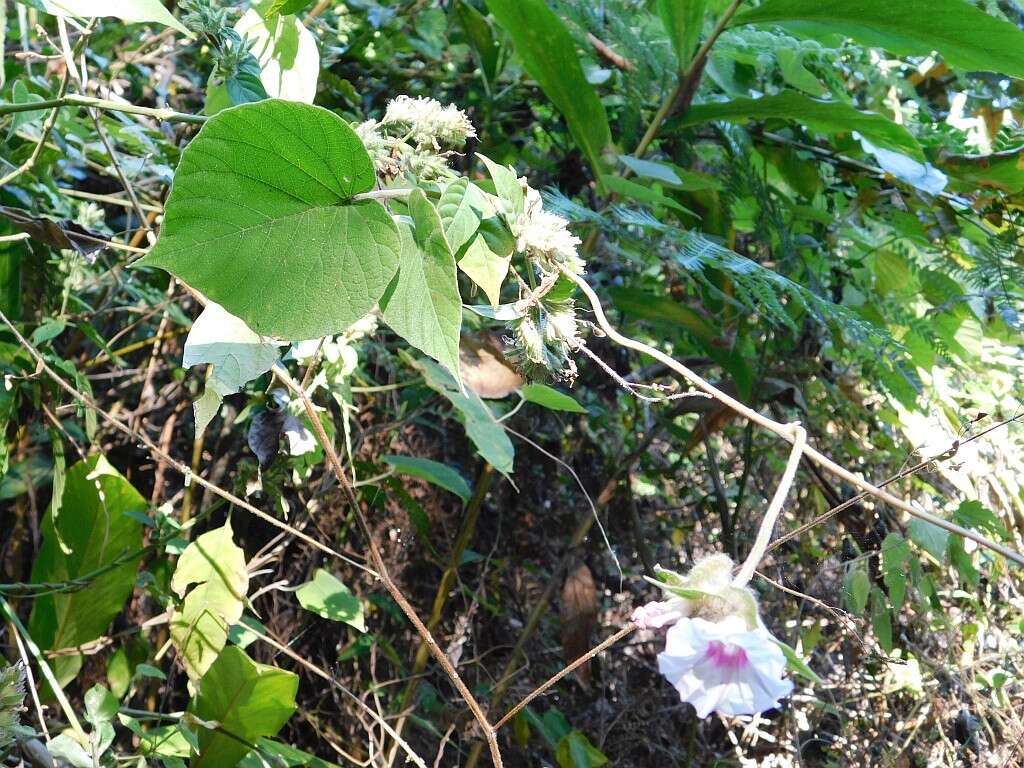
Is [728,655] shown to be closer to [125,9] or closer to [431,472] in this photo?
[125,9]

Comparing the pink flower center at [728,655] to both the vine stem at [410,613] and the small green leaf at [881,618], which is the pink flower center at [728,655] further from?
the small green leaf at [881,618]

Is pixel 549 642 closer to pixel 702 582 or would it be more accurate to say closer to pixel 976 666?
pixel 976 666

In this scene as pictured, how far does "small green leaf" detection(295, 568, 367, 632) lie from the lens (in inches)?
38.1

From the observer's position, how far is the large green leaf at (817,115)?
0.98 metres

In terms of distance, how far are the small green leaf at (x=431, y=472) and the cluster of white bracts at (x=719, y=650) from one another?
0.65m

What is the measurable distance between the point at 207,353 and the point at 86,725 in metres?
0.65

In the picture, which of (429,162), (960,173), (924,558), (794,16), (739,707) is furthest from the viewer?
(924,558)

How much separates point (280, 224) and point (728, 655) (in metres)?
0.28

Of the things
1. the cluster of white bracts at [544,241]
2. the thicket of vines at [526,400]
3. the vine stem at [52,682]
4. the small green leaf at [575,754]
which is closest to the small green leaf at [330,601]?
the thicket of vines at [526,400]

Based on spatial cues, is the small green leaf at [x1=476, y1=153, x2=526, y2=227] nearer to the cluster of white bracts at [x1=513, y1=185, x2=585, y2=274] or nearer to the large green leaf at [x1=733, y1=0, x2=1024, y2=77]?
the cluster of white bracts at [x1=513, y1=185, x2=585, y2=274]

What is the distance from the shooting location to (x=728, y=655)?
15.0 inches

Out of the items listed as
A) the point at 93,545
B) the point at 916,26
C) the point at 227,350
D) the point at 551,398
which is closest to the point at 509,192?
the point at 227,350

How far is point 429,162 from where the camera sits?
1.60 feet

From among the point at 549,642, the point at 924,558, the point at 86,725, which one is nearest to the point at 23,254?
the point at 86,725
